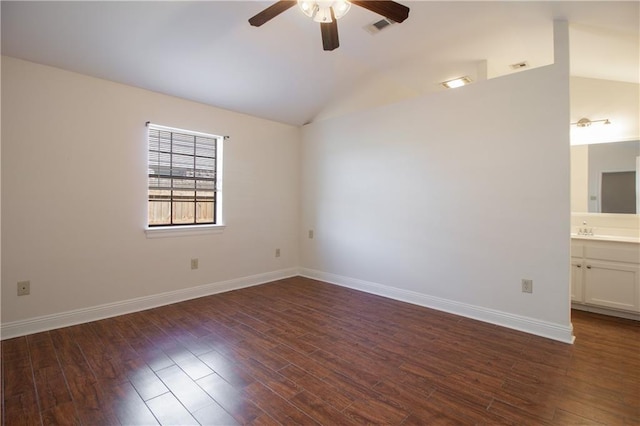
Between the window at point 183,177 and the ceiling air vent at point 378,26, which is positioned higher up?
the ceiling air vent at point 378,26

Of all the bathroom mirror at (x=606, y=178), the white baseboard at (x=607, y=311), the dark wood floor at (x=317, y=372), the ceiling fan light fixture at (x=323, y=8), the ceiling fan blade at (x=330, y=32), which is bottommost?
the dark wood floor at (x=317, y=372)

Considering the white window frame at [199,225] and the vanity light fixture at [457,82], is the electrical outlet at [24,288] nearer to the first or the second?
the white window frame at [199,225]

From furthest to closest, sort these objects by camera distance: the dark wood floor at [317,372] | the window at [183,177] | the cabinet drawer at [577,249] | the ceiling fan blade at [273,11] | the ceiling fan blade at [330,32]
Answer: the window at [183,177] < the cabinet drawer at [577,249] < the ceiling fan blade at [330,32] < the ceiling fan blade at [273,11] < the dark wood floor at [317,372]

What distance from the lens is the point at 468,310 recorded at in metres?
3.17

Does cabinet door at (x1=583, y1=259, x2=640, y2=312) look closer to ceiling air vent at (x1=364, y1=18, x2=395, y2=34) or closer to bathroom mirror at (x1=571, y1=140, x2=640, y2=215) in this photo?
bathroom mirror at (x1=571, y1=140, x2=640, y2=215)

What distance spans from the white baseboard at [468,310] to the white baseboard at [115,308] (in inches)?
55.3

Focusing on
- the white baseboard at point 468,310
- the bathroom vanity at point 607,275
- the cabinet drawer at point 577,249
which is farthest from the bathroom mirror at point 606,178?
the white baseboard at point 468,310

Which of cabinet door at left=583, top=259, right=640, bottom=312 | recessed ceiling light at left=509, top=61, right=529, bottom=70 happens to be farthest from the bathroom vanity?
recessed ceiling light at left=509, top=61, right=529, bottom=70

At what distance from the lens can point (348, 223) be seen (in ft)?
14.0

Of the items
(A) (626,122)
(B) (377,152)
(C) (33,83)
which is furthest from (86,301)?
(A) (626,122)

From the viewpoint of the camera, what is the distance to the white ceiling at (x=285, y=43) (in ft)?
7.75

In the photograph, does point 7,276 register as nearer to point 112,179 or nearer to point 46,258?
point 46,258

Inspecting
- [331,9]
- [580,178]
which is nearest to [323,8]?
[331,9]

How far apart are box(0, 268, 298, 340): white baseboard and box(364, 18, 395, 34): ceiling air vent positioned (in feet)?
10.9
